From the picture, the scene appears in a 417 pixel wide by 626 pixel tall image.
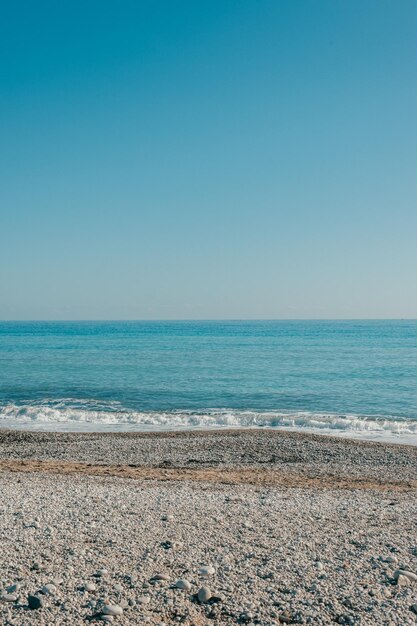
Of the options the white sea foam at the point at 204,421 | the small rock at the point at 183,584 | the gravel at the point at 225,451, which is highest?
the small rock at the point at 183,584

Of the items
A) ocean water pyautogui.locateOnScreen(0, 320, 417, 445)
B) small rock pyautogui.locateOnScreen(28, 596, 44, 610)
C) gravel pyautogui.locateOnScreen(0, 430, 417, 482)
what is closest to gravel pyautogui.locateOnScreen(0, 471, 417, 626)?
small rock pyautogui.locateOnScreen(28, 596, 44, 610)

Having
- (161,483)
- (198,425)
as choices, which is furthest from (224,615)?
(198,425)

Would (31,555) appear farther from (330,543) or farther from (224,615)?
(330,543)

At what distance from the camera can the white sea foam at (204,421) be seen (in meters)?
25.0

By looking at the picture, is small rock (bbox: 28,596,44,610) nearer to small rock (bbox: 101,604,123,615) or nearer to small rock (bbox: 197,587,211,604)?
small rock (bbox: 101,604,123,615)

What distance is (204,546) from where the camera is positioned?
26.1ft

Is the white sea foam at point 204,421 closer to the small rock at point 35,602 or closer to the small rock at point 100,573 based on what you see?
the small rock at point 100,573

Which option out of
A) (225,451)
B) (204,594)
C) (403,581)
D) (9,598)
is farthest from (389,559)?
(225,451)

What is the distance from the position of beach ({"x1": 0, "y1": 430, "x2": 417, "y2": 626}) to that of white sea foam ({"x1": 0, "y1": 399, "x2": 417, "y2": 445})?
9.76 meters

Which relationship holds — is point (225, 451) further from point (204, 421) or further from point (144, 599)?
point (144, 599)

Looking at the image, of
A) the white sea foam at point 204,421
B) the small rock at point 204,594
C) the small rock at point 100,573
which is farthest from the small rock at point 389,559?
the white sea foam at point 204,421

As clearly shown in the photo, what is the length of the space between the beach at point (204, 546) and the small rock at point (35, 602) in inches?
0.6

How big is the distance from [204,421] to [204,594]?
20187 millimetres

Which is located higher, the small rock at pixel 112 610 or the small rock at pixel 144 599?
the small rock at pixel 112 610
